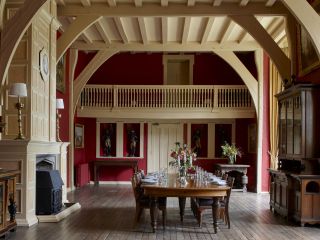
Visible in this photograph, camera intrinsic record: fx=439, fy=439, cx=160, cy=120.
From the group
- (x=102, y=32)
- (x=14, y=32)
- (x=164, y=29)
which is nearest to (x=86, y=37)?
(x=102, y=32)

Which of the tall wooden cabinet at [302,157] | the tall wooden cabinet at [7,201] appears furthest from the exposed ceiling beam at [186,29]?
the tall wooden cabinet at [7,201]

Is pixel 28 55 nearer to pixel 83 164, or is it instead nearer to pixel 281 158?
pixel 281 158

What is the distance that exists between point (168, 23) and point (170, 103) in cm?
379

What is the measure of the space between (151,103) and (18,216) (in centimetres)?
779

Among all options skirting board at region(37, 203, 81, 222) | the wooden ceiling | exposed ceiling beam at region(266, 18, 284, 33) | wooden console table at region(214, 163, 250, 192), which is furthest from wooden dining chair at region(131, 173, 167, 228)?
wooden console table at region(214, 163, 250, 192)

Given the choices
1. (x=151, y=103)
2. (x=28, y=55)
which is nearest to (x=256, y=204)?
(x=151, y=103)

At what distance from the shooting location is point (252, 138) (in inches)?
585

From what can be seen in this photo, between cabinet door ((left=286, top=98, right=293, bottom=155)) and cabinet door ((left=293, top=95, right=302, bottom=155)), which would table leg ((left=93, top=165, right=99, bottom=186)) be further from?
cabinet door ((left=293, top=95, right=302, bottom=155))

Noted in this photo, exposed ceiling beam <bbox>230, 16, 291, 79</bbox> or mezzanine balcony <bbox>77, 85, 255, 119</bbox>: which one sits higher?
exposed ceiling beam <bbox>230, 16, 291, 79</bbox>

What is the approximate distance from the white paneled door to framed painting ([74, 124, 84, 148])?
2481 mm

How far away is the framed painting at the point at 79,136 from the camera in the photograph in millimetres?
14586

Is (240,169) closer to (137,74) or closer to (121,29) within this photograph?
(137,74)

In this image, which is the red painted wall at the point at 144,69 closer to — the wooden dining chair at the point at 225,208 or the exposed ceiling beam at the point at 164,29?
→ the exposed ceiling beam at the point at 164,29

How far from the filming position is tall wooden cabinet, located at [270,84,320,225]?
7742mm
